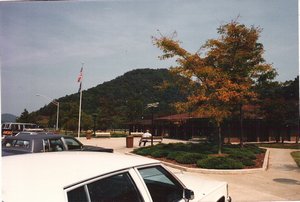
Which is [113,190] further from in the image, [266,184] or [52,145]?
[266,184]

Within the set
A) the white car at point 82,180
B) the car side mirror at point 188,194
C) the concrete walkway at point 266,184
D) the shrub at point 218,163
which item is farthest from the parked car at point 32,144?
the car side mirror at point 188,194

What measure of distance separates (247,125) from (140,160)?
33163 mm

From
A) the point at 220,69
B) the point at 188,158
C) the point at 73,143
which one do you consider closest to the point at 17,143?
the point at 73,143

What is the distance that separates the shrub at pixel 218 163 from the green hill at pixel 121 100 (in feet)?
168

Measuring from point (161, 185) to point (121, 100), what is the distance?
8878cm

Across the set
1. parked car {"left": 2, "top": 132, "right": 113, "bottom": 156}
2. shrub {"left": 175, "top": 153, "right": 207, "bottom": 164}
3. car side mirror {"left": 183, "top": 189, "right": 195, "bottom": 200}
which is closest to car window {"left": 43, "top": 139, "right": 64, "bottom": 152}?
parked car {"left": 2, "top": 132, "right": 113, "bottom": 156}

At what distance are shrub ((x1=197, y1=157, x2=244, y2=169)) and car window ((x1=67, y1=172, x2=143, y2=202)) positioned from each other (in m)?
10.6

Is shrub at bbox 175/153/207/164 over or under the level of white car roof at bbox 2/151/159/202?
under

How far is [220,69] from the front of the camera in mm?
19969

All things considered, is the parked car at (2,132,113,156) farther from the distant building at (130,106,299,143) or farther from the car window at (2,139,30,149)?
the distant building at (130,106,299,143)

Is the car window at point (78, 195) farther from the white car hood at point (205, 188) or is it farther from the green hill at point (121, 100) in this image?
the green hill at point (121, 100)

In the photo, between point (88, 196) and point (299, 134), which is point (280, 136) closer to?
point (299, 134)

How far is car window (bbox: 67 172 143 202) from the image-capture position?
3023mm

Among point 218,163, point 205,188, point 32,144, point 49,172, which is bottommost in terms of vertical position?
point 218,163
